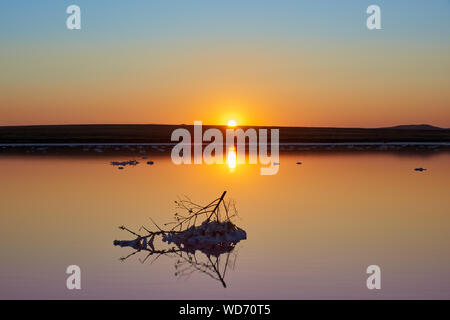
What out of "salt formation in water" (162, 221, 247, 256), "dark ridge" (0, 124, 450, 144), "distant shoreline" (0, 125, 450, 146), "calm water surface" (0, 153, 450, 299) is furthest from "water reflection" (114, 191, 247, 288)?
"dark ridge" (0, 124, 450, 144)

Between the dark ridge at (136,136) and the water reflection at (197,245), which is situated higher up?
the dark ridge at (136,136)

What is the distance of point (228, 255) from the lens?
346 inches

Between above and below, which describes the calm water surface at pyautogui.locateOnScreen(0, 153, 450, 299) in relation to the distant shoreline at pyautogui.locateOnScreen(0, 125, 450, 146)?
below

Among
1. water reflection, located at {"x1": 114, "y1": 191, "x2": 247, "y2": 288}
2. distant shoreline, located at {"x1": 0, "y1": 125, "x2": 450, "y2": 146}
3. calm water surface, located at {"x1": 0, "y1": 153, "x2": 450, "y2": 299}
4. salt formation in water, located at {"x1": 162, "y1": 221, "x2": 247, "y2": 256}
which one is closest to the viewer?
calm water surface, located at {"x1": 0, "y1": 153, "x2": 450, "y2": 299}

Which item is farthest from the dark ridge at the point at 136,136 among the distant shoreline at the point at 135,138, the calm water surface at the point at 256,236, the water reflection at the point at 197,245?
the water reflection at the point at 197,245

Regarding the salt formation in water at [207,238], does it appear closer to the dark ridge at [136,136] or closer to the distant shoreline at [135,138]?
the distant shoreline at [135,138]

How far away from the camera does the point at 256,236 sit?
410 inches

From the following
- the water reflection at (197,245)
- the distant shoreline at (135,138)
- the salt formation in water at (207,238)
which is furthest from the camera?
the distant shoreline at (135,138)

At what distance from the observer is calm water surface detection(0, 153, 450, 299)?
7297mm

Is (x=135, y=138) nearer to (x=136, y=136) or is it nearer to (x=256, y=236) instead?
(x=136, y=136)

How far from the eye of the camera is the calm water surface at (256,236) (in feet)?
23.9

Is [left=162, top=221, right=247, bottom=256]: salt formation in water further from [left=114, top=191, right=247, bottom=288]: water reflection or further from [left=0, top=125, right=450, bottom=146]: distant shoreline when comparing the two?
[left=0, top=125, right=450, bottom=146]: distant shoreline
